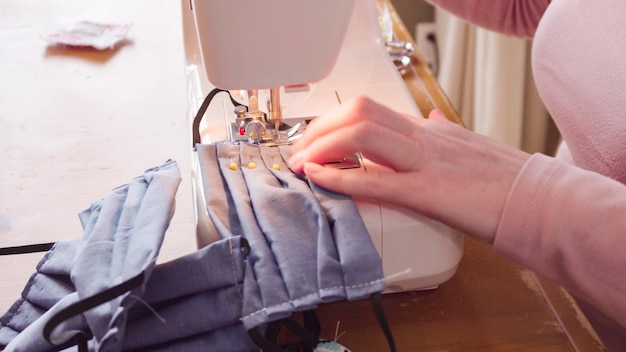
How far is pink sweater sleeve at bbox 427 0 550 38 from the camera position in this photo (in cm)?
106

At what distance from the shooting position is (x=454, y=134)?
0.74 metres

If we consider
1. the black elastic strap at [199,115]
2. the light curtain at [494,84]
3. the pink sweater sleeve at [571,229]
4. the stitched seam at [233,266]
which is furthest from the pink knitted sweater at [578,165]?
the light curtain at [494,84]

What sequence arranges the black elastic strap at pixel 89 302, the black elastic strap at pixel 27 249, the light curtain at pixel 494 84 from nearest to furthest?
1. the black elastic strap at pixel 89 302
2. the black elastic strap at pixel 27 249
3. the light curtain at pixel 494 84

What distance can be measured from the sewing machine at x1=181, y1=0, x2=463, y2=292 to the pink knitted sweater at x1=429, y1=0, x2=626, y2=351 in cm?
7

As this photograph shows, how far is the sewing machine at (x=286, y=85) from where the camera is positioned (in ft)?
2.25

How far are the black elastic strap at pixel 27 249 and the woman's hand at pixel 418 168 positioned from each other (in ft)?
1.01

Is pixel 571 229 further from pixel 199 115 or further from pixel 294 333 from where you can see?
pixel 199 115

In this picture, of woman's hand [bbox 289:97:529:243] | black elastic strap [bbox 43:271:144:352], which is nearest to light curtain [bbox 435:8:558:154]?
woman's hand [bbox 289:97:529:243]

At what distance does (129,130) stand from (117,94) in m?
0.14

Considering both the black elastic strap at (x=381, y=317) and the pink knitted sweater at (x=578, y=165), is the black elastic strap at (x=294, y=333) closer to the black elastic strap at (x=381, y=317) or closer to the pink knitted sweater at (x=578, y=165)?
the black elastic strap at (x=381, y=317)

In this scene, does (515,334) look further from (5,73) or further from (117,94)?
(5,73)

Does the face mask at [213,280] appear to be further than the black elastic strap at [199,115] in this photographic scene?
No

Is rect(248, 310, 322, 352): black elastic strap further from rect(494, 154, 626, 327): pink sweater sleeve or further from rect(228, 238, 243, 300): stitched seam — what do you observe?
rect(494, 154, 626, 327): pink sweater sleeve

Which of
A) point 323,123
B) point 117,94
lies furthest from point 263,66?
point 117,94
